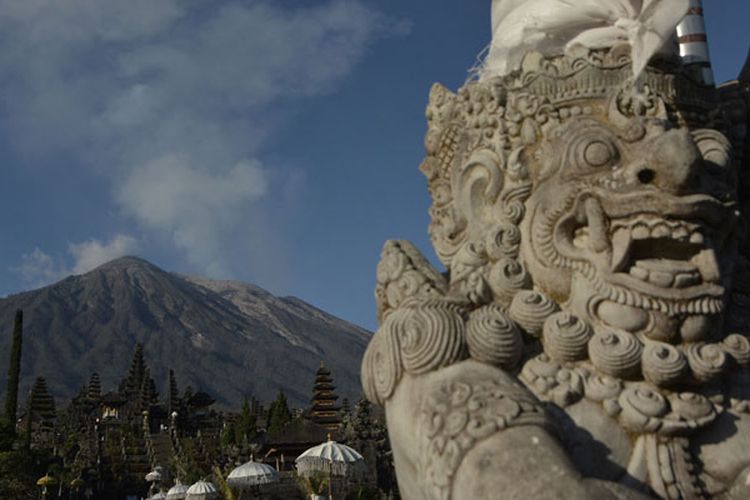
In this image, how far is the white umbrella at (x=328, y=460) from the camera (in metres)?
21.7

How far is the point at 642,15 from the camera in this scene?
153 inches

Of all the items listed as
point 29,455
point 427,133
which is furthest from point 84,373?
point 427,133

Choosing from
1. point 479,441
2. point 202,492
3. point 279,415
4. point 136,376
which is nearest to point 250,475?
point 202,492

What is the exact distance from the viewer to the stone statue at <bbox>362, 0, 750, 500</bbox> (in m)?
3.15

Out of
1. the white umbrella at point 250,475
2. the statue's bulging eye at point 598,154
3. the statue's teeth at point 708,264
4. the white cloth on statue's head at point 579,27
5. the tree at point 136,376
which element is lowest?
the statue's teeth at point 708,264

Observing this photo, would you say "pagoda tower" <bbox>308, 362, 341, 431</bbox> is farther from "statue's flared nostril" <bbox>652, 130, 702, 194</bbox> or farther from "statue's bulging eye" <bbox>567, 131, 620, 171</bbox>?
"statue's flared nostril" <bbox>652, 130, 702, 194</bbox>

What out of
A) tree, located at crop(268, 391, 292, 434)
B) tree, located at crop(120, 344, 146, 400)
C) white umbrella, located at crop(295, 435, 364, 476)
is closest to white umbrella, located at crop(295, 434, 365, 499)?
white umbrella, located at crop(295, 435, 364, 476)

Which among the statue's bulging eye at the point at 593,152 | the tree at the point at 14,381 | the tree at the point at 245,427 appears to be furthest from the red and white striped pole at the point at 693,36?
the tree at the point at 245,427

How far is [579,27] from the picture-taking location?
13.5 feet

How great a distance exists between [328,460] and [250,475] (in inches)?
120

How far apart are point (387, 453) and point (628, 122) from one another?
2597 cm

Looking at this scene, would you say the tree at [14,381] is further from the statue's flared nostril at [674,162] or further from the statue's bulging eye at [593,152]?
the statue's flared nostril at [674,162]

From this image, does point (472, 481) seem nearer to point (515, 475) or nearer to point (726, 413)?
point (515, 475)

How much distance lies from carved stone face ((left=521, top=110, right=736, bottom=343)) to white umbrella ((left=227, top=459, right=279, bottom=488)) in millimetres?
21080
